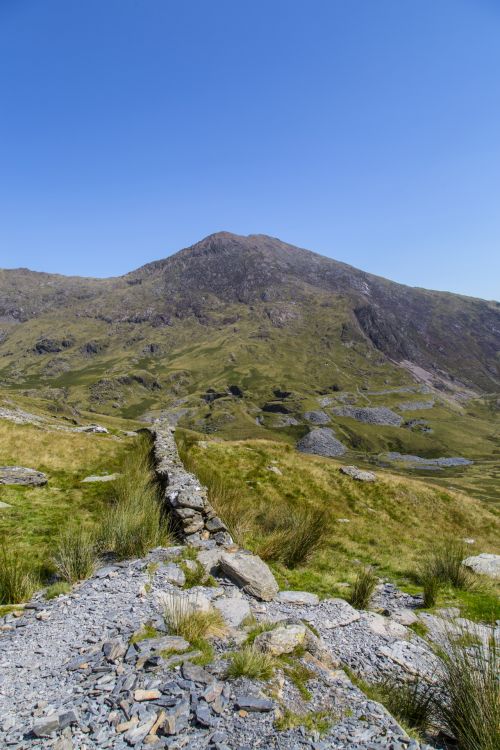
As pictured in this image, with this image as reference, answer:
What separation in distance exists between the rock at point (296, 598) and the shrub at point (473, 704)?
4.34 meters

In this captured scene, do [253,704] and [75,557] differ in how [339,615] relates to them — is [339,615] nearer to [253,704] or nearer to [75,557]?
[253,704]

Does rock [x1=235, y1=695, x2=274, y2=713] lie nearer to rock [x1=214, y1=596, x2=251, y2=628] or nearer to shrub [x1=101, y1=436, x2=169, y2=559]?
rock [x1=214, y1=596, x2=251, y2=628]

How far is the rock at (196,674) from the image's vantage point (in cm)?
569

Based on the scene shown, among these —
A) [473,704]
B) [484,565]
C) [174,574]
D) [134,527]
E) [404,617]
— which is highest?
[473,704]

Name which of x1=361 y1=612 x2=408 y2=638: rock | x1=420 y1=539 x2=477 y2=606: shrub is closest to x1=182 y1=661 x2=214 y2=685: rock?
x1=361 y1=612 x2=408 y2=638: rock

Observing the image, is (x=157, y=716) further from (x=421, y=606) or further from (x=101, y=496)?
(x=101, y=496)

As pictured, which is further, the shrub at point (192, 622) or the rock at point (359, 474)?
the rock at point (359, 474)

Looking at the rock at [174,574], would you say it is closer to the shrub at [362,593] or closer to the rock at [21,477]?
the shrub at [362,593]

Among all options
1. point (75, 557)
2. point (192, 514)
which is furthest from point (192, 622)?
point (192, 514)

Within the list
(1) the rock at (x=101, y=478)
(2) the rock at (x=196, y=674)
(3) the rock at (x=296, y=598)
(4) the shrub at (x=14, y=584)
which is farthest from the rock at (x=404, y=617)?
(1) the rock at (x=101, y=478)

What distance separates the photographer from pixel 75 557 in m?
9.83

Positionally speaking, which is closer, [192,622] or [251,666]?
[251,666]

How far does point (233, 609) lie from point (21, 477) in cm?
1422

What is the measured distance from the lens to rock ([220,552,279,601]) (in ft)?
30.7
